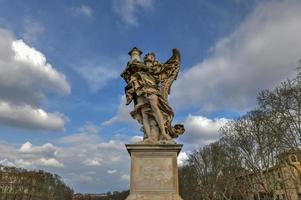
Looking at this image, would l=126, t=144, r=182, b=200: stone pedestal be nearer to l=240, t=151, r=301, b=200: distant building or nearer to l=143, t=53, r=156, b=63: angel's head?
l=143, t=53, r=156, b=63: angel's head

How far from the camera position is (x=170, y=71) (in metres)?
10.2

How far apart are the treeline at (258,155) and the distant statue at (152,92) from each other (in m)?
22.7

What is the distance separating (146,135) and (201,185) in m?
51.4

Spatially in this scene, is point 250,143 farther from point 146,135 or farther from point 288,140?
point 146,135

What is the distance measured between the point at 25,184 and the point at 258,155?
5170 cm

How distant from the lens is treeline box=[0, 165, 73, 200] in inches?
2574

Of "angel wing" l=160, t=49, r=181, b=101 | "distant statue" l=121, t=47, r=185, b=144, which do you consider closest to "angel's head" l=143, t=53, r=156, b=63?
"distant statue" l=121, t=47, r=185, b=144

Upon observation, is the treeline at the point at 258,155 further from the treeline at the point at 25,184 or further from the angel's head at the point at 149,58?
the treeline at the point at 25,184

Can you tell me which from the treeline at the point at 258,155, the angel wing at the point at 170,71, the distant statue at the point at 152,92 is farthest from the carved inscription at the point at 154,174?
the treeline at the point at 258,155

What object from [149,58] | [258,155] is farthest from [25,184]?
[149,58]

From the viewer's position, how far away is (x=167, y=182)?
8.47 metres

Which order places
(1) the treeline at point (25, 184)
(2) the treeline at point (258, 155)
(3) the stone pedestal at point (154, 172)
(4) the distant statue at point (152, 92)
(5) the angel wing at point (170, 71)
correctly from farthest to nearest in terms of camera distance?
(1) the treeline at point (25, 184) → (2) the treeline at point (258, 155) → (5) the angel wing at point (170, 71) → (4) the distant statue at point (152, 92) → (3) the stone pedestal at point (154, 172)

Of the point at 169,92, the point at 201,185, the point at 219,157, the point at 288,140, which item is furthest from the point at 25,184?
the point at 169,92

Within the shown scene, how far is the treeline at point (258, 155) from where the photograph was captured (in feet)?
99.2
